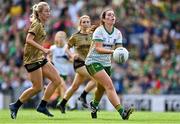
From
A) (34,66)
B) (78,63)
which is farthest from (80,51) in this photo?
(34,66)

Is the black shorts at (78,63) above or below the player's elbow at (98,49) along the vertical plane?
below

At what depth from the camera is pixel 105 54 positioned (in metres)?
16.8

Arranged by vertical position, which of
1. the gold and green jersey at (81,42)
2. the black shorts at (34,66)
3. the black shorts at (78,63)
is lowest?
the black shorts at (34,66)

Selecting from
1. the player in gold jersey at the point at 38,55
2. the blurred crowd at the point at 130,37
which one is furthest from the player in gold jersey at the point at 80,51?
the blurred crowd at the point at 130,37

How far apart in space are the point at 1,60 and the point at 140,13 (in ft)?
18.9

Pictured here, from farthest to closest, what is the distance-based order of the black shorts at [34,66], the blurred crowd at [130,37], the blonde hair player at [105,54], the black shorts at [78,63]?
the blurred crowd at [130,37] < the black shorts at [78,63] < the black shorts at [34,66] < the blonde hair player at [105,54]

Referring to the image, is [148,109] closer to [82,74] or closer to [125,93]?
[125,93]

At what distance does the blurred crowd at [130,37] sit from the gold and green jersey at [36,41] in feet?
34.6

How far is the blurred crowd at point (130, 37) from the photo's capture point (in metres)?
28.2

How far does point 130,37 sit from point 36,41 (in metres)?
13.7

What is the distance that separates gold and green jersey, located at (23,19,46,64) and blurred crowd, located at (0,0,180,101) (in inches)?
416

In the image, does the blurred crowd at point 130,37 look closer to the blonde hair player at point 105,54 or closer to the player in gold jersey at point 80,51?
the player in gold jersey at point 80,51

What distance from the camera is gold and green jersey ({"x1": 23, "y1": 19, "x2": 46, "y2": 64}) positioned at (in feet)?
56.2

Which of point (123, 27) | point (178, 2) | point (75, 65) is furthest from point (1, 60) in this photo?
point (75, 65)
